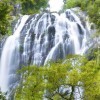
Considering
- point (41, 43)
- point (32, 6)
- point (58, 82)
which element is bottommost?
point (58, 82)

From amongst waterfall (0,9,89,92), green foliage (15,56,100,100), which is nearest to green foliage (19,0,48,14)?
waterfall (0,9,89,92)

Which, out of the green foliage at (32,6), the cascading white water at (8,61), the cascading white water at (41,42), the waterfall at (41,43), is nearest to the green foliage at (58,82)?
the cascading white water at (41,42)

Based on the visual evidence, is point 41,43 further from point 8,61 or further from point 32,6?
point 32,6

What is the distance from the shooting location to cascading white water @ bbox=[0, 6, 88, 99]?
26.8m

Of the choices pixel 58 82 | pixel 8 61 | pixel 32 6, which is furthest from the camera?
pixel 32 6

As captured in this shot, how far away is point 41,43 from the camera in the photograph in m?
28.5

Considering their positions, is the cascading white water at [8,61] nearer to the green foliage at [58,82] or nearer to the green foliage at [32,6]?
the green foliage at [58,82]

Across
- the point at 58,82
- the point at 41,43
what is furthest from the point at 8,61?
the point at 58,82

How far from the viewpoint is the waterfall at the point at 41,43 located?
2677 cm

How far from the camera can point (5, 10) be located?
38.3 feet

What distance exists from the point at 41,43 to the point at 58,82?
16301 mm

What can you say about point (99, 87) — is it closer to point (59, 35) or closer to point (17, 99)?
point (17, 99)

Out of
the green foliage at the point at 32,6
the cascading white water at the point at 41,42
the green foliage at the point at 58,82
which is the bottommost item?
the green foliage at the point at 58,82

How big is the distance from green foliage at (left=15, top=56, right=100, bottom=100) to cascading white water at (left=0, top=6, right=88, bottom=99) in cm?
1270
